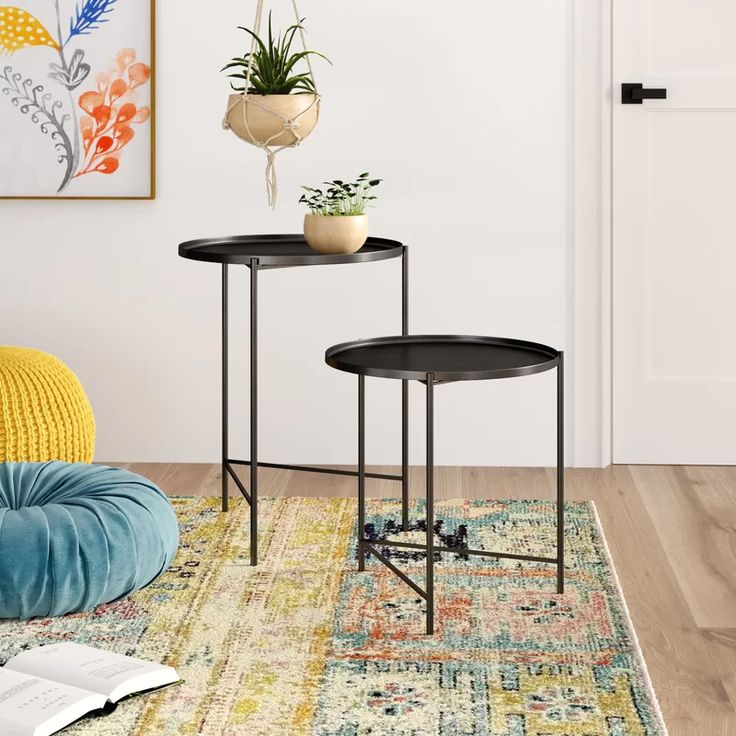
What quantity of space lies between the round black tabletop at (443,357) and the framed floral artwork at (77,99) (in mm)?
1451

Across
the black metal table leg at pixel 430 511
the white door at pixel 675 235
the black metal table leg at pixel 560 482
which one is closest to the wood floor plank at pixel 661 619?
the black metal table leg at pixel 560 482

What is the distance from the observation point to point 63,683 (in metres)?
2.14

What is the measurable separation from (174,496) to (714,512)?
1536mm

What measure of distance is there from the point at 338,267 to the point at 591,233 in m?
0.81

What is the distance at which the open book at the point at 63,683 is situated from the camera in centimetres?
199

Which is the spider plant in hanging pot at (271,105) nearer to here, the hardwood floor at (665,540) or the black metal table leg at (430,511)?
the black metal table leg at (430,511)

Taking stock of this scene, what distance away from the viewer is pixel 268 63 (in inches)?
116

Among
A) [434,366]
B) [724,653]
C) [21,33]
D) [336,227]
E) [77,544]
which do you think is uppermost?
[21,33]

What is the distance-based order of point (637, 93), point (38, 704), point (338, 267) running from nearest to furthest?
point (38, 704), point (637, 93), point (338, 267)

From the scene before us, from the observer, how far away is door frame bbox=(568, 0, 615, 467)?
12.4ft

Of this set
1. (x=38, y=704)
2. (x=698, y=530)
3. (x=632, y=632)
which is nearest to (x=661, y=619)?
(x=632, y=632)

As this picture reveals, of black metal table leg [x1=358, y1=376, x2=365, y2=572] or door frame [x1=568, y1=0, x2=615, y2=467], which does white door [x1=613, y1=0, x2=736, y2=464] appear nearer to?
door frame [x1=568, y1=0, x2=615, y2=467]

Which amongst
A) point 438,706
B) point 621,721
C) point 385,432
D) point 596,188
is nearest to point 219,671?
point 438,706

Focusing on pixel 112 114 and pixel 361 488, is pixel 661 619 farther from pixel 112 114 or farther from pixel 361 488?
pixel 112 114
